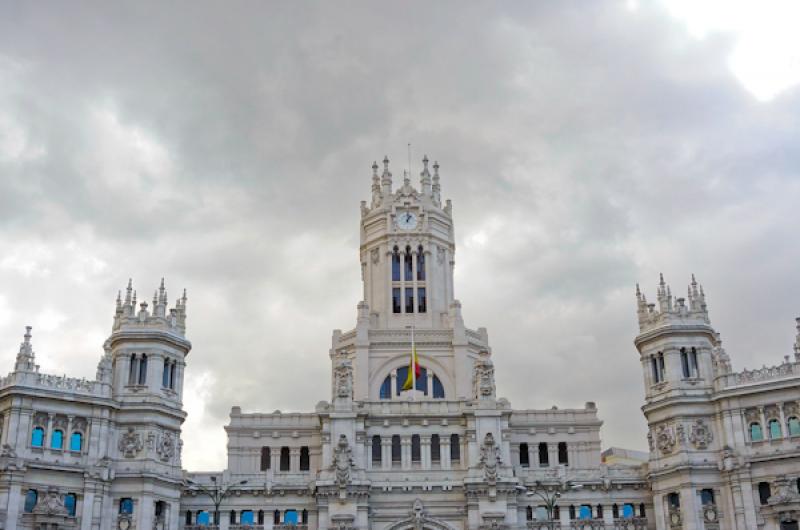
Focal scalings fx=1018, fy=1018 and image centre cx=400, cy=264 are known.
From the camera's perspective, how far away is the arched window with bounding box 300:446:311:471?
9544cm

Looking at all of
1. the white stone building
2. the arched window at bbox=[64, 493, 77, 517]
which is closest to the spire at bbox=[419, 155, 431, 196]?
the white stone building

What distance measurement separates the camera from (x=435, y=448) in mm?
90000

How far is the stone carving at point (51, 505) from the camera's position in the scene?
78.5 metres

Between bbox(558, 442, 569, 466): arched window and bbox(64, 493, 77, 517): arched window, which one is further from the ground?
bbox(558, 442, 569, 466): arched window

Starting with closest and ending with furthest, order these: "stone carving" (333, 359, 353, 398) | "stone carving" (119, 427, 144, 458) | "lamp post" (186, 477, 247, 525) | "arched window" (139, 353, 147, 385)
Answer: "stone carving" (119, 427, 144, 458) → "lamp post" (186, 477, 247, 525) → "arched window" (139, 353, 147, 385) → "stone carving" (333, 359, 353, 398)

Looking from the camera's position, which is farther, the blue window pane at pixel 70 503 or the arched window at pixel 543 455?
the arched window at pixel 543 455

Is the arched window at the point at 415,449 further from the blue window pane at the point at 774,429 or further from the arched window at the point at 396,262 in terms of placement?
the blue window pane at the point at 774,429

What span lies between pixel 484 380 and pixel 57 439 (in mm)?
36295

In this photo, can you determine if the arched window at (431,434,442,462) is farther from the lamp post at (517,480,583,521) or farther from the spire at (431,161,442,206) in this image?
the spire at (431,161,442,206)

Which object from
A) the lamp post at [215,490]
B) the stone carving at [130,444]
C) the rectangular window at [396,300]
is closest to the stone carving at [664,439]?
the rectangular window at [396,300]

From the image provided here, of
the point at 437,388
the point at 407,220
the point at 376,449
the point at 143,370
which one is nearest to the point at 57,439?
the point at 143,370

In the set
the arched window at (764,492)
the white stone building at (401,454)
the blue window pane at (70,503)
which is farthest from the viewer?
the arched window at (764,492)

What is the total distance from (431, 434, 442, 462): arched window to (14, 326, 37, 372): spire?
34.2 meters

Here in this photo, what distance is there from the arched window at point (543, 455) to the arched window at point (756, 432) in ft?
64.4
